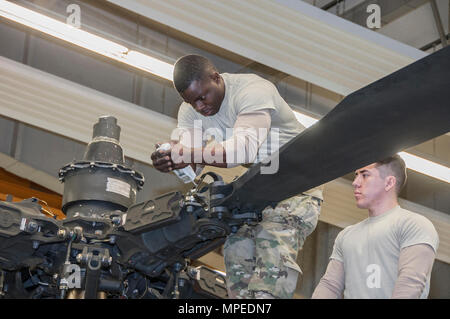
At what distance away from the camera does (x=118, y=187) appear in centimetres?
383

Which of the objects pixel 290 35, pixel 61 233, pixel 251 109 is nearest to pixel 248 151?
pixel 251 109

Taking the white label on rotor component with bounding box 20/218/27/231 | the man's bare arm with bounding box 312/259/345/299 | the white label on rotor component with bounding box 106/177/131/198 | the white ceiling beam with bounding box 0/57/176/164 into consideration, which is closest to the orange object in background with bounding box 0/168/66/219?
the white ceiling beam with bounding box 0/57/176/164

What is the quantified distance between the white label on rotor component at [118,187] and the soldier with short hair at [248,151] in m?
0.49

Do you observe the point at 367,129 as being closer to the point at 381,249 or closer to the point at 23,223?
the point at 381,249

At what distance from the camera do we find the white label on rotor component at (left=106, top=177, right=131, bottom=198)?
380 cm

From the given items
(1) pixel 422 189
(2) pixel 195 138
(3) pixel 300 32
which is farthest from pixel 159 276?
(1) pixel 422 189

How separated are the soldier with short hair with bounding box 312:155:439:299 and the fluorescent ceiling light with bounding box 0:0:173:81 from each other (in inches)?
119

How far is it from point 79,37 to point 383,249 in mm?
3507

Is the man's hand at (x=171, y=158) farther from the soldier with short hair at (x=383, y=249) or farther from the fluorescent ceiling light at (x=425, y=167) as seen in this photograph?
the fluorescent ceiling light at (x=425, y=167)

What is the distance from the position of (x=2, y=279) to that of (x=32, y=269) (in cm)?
20

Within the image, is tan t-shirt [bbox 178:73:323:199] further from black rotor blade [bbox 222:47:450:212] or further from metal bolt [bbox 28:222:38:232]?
metal bolt [bbox 28:222:38:232]

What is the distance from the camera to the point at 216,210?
10.1ft
